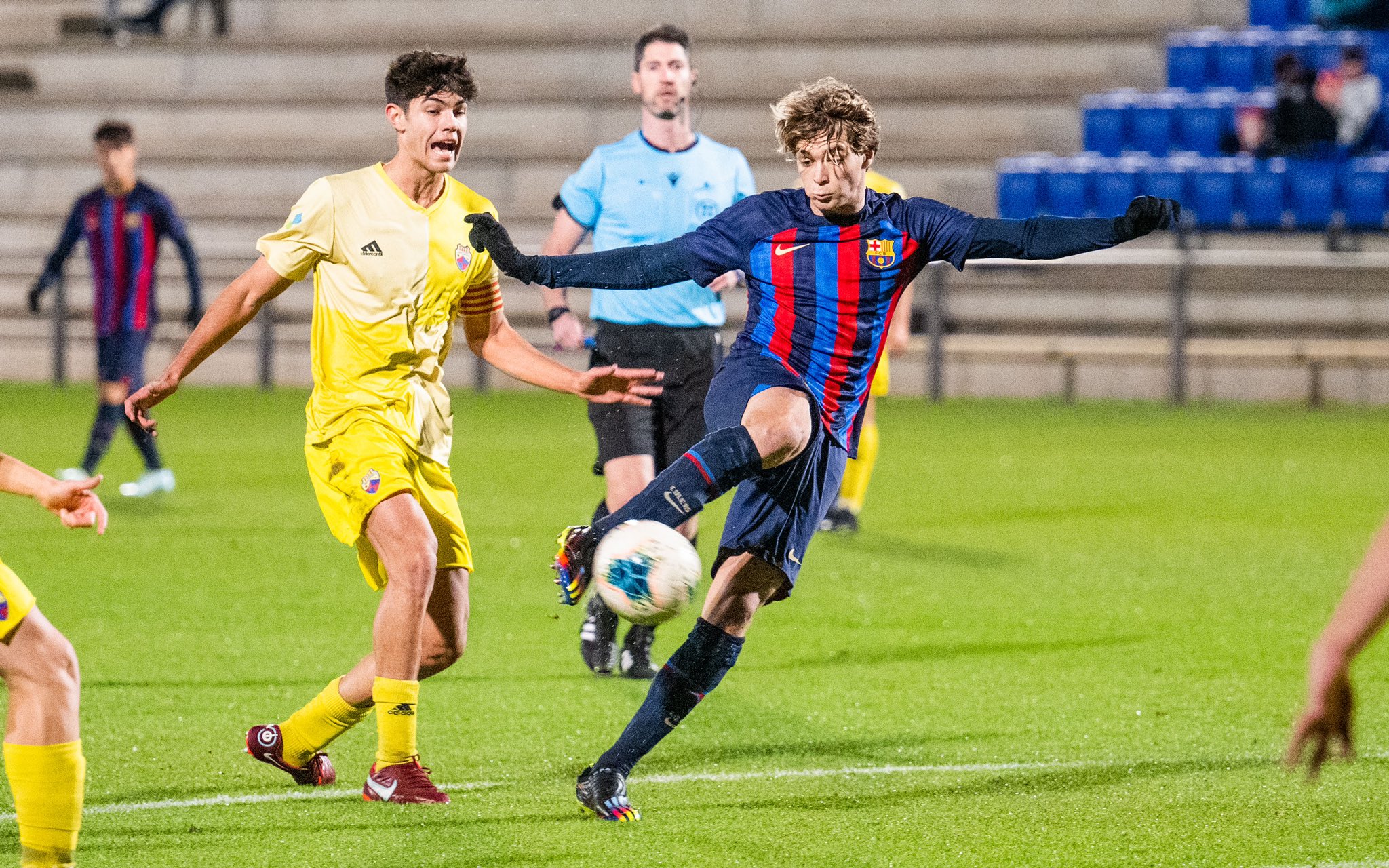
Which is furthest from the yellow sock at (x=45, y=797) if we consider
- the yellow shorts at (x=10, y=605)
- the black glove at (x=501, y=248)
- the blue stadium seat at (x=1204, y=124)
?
the blue stadium seat at (x=1204, y=124)

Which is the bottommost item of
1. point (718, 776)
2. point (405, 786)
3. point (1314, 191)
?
point (718, 776)

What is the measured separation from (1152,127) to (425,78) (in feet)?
55.6

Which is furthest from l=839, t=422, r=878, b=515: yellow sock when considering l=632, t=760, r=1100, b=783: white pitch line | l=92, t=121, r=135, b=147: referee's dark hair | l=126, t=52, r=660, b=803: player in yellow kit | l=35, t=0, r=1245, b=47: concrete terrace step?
l=35, t=0, r=1245, b=47: concrete terrace step

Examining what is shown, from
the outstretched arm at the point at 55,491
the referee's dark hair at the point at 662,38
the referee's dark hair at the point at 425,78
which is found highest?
the referee's dark hair at the point at 662,38

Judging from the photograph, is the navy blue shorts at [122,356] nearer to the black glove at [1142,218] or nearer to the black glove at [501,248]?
the black glove at [501,248]

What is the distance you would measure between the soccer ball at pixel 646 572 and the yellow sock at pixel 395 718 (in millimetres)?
629

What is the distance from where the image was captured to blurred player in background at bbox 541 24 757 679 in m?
6.76

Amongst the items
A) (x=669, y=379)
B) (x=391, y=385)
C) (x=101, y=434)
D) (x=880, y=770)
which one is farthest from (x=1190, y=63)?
(x=391, y=385)

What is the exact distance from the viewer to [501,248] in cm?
463

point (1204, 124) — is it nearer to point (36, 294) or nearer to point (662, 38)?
point (36, 294)

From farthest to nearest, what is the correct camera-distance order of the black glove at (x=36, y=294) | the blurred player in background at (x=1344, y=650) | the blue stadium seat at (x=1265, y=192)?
the blue stadium seat at (x=1265, y=192)
the black glove at (x=36, y=294)
the blurred player in background at (x=1344, y=650)

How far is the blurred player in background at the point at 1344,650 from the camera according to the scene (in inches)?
90.0

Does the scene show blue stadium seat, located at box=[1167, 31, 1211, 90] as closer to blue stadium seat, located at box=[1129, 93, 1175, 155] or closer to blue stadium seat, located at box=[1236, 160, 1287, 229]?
blue stadium seat, located at box=[1129, 93, 1175, 155]

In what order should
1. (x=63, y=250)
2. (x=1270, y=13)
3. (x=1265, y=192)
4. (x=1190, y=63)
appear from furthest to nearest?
(x=1270, y=13)
(x=1190, y=63)
(x=1265, y=192)
(x=63, y=250)
